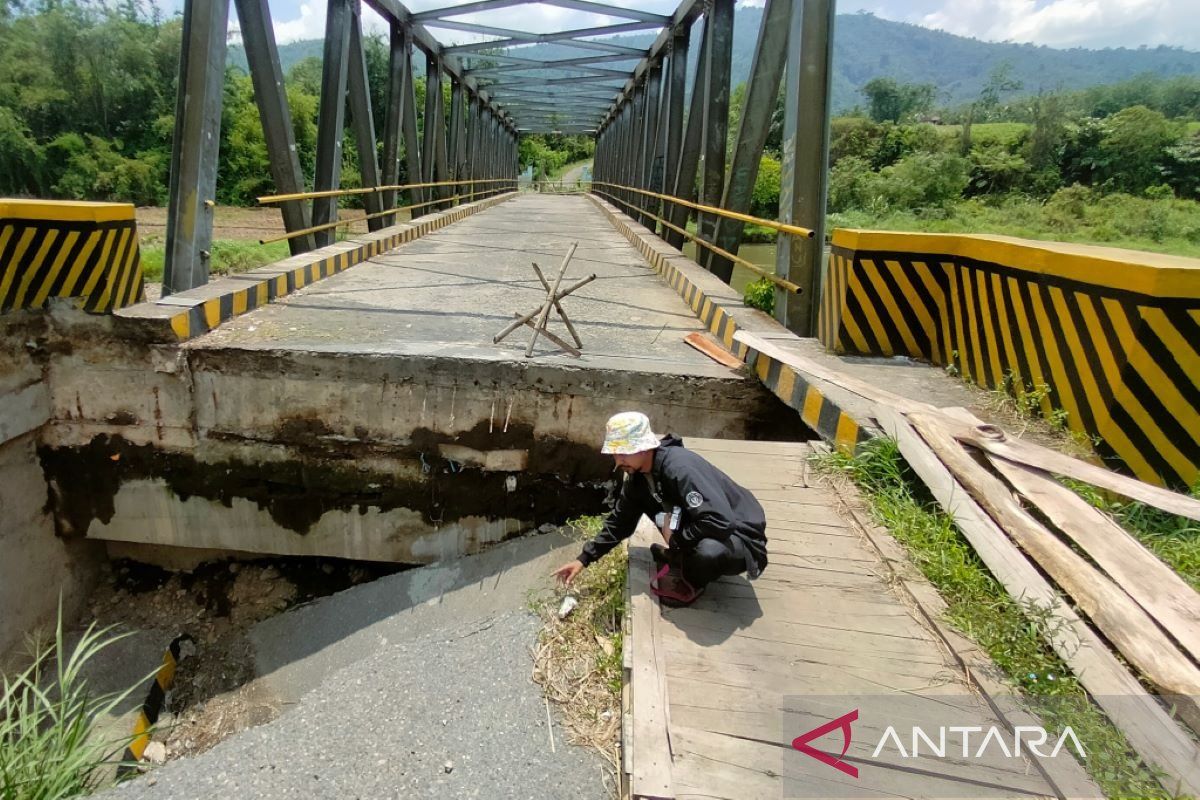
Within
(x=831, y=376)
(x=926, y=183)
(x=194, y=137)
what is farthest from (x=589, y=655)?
(x=926, y=183)

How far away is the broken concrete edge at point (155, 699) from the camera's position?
11.9ft

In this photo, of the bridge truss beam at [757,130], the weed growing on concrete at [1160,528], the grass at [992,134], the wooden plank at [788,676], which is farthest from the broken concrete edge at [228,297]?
the grass at [992,134]

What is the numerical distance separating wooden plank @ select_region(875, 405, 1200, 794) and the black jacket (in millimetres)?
770

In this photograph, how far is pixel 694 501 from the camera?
7.80 feet

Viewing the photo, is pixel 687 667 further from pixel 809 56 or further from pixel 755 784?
pixel 809 56

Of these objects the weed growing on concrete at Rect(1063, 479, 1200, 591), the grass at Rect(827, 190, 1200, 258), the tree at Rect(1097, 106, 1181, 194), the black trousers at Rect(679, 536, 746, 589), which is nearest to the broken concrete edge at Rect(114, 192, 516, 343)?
the black trousers at Rect(679, 536, 746, 589)

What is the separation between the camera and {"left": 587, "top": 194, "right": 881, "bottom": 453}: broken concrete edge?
132 inches

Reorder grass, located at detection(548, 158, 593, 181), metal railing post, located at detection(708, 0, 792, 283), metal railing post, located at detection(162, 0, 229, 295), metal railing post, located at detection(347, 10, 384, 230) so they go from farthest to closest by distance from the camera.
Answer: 1. grass, located at detection(548, 158, 593, 181)
2. metal railing post, located at detection(347, 10, 384, 230)
3. metal railing post, located at detection(708, 0, 792, 283)
4. metal railing post, located at detection(162, 0, 229, 295)

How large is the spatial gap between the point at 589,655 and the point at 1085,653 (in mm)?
1645

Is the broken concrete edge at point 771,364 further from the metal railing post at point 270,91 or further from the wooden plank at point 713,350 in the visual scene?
the metal railing post at point 270,91

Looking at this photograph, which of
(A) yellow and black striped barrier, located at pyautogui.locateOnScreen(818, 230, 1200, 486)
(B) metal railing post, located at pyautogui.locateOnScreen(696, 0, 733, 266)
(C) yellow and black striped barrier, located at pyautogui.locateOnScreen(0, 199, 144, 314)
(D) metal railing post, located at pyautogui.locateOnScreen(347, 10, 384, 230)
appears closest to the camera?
(A) yellow and black striped barrier, located at pyautogui.locateOnScreen(818, 230, 1200, 486)

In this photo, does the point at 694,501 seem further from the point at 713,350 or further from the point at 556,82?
the point at 556,82

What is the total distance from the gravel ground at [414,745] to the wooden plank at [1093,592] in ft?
5.10

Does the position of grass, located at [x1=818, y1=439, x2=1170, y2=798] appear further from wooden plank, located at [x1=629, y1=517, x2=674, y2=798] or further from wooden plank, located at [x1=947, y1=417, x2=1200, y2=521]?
wooden plank, located at [x1=629, y1=517, x2=674, y2=798]
